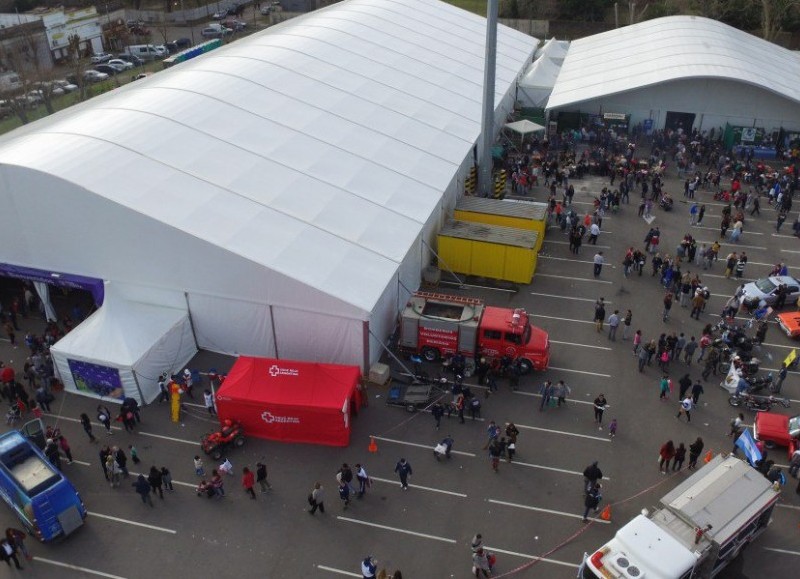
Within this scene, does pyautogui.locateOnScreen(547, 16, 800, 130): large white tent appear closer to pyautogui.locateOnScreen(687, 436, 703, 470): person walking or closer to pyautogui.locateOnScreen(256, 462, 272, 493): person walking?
pyautogui.locateOnScreen(687, 436, 703, 470): person walking

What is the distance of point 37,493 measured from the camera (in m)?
15.3

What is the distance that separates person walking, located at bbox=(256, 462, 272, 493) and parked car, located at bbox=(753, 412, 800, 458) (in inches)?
534

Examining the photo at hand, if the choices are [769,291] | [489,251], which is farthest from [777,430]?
[489,251]

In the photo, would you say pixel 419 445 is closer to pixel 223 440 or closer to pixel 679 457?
pixel 223 440

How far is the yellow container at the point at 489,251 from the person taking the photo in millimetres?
25594

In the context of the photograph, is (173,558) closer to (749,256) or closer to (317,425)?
(317,425)

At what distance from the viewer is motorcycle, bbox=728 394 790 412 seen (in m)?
19.7

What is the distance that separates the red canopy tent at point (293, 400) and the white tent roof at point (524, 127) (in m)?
23.8

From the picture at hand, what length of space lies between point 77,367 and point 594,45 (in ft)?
147

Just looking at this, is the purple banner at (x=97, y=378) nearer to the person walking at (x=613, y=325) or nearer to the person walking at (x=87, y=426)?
the person walking at (x=87, y=426)

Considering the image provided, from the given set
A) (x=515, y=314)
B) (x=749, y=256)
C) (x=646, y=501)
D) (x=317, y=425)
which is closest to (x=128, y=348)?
(x=317, y=425)

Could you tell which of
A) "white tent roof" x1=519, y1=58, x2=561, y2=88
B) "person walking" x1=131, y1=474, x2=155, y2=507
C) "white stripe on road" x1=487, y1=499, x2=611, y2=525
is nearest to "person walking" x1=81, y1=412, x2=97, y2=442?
"person walking" x1=131, y1=474, x2=155, y2=507

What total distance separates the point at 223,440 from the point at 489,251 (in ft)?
41.8

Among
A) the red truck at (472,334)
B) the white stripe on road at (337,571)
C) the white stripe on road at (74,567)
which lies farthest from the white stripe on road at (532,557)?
the white stripe on road at (74,567)
